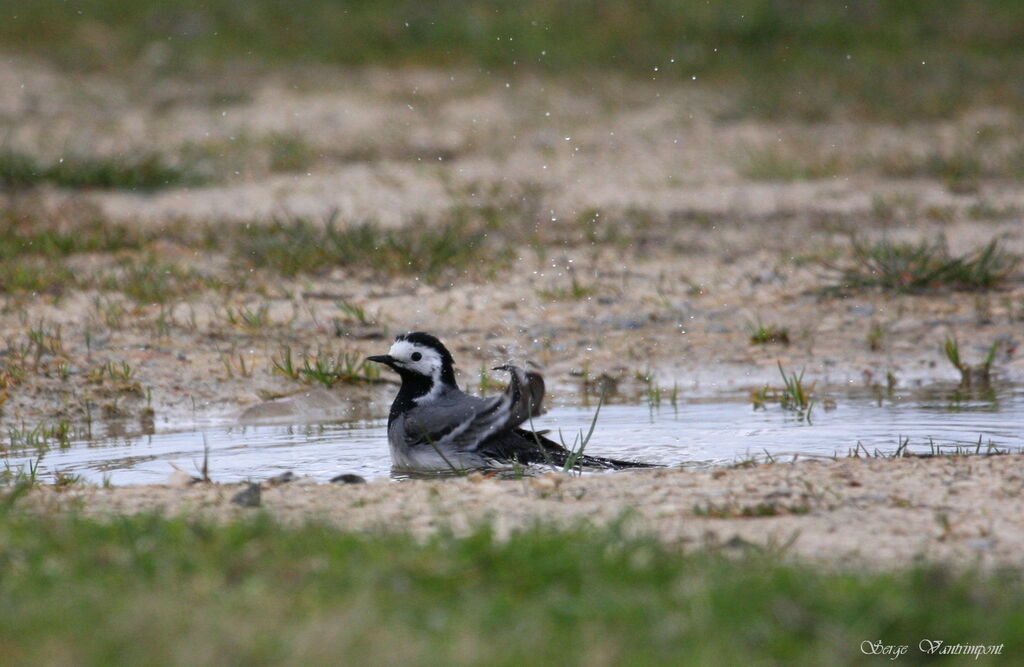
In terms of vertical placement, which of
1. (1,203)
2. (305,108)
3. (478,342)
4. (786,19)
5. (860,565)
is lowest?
(860,565)

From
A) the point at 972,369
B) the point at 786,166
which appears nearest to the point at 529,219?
the point at 786,166

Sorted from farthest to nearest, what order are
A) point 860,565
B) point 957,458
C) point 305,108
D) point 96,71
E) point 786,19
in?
point 786,19 → point 96,71 → point 305,108 → point 957,458 → point 860,565

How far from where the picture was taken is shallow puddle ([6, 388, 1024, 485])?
253 inches

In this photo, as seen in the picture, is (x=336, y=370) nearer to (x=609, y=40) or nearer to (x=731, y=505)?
(x=731, y=505)

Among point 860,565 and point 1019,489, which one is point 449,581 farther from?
point 1019,489

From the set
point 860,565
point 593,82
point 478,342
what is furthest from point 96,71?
point 860,565

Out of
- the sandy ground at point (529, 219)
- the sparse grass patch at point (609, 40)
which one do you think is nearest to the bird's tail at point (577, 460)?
the sandy ground at point (529, 219)

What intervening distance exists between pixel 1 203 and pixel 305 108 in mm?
5973

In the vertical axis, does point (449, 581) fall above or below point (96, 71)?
below

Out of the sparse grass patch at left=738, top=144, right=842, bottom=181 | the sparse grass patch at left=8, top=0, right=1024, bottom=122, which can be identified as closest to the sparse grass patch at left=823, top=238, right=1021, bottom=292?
the sparse grass patch at left=738, top=144, right=842, bottom=181

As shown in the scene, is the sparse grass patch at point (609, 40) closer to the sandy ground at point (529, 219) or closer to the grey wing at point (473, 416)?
the sandy ground at point (529, 219)

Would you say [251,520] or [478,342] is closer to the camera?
[251,520]

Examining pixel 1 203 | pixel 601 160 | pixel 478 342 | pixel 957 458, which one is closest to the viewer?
pixel 957 458

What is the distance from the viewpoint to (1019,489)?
4.97m
